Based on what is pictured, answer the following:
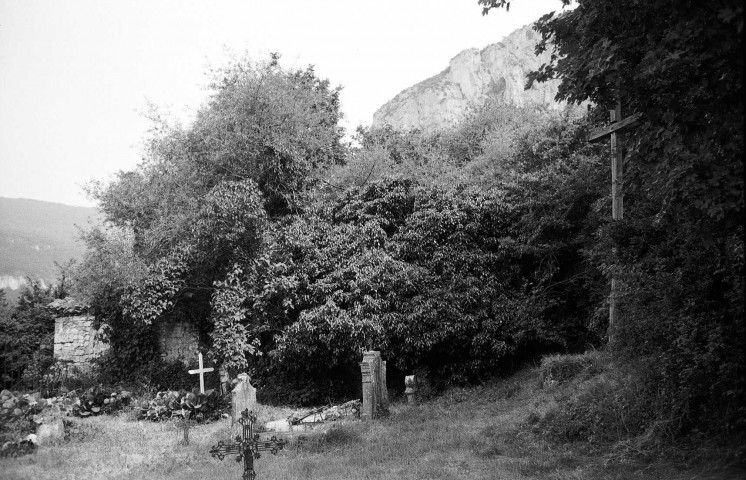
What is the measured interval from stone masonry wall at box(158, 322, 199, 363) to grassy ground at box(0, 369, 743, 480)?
16.2ft

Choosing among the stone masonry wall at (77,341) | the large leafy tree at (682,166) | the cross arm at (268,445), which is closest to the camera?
the large leafy tree at (682,166)

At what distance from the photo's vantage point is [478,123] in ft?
94.7

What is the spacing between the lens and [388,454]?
25.7 ft

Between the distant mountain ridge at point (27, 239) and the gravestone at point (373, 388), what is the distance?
6.03 m

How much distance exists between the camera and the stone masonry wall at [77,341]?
16.5 metres

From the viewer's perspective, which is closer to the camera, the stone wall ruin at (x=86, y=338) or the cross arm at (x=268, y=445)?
the cross arm at (x=268, y=445)

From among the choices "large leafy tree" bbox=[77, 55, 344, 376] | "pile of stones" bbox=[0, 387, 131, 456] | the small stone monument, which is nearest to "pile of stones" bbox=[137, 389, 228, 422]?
"pile of stones" bbox=[0, 387, 131, 456]

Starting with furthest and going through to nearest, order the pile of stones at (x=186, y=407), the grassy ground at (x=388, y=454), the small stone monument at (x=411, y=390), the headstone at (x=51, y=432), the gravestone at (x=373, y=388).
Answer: the small stone monument at (x=411, y=390)
the pile of stones at (x=186, y=407)
the gravestone at (x=373, y=388)
the headstone at (x=51, y=432)
the grassy ground at (x=388, y=454)

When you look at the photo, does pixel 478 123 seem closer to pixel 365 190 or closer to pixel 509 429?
pixel 365 190

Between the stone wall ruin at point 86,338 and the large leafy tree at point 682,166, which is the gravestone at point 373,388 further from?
the stone wall ruin at point 86,338

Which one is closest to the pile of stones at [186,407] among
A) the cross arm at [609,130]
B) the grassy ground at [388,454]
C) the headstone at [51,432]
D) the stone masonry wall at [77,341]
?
the grassy ground at [388,454]

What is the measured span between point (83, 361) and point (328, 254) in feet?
28.1

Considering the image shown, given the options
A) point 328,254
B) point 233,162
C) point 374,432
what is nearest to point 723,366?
point 374,432

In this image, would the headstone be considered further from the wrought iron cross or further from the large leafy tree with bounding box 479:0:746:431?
the large leafy tree with bounding box 479:0:746:431
